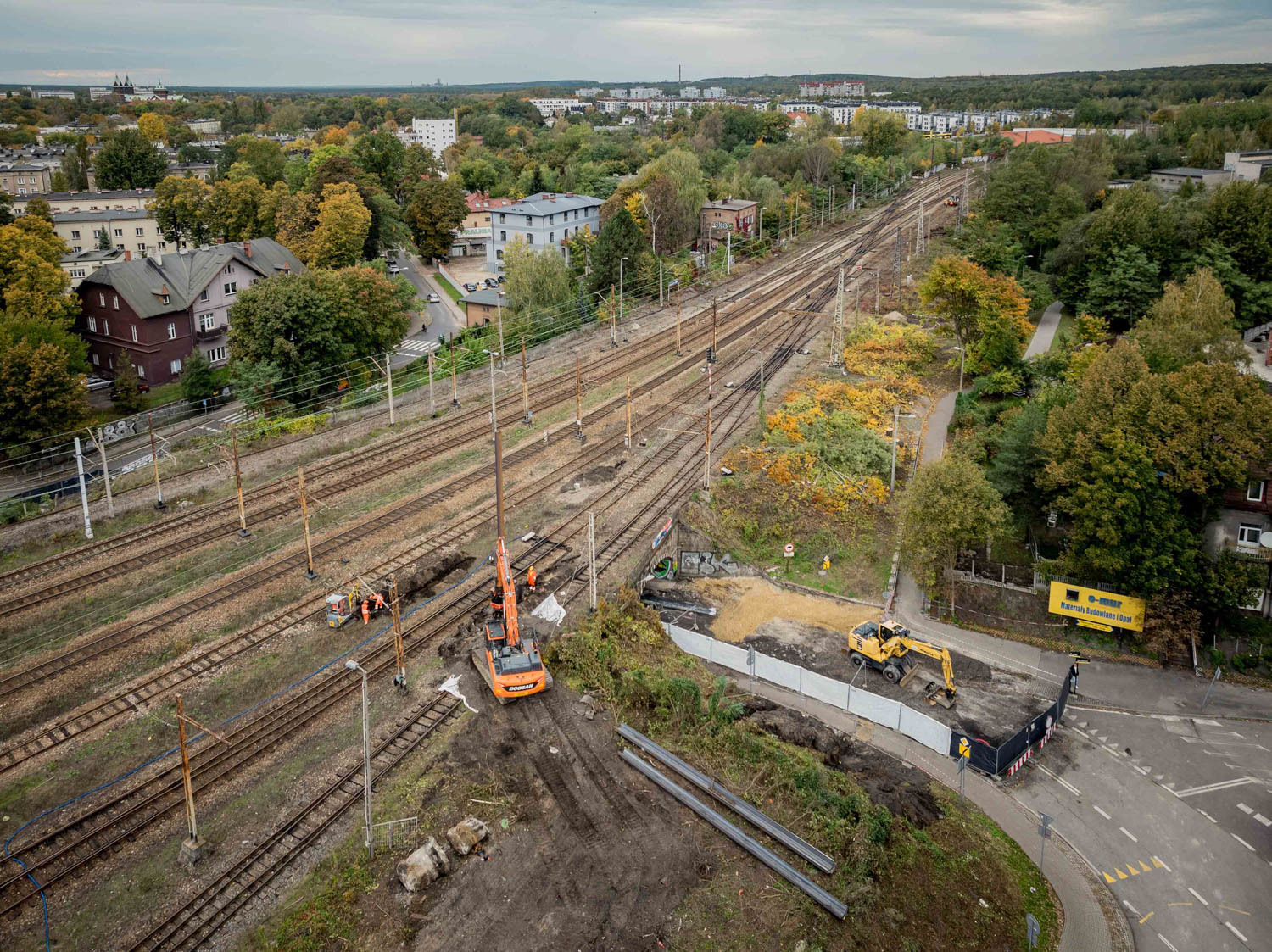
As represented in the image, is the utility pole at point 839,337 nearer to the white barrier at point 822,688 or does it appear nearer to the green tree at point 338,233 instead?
the white barrier at point 822,688

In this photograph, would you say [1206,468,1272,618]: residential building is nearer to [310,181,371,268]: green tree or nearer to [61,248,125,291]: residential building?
[310,181,371,268]: green tree

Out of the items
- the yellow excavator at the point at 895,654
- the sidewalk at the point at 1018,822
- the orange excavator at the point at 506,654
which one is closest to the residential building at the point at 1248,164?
the yellow excavator at the point at 895,654

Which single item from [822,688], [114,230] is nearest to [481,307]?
[114,230]

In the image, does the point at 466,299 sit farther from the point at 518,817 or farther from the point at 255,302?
the point at 518,817

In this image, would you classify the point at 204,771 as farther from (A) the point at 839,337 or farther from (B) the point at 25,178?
(B) the point at 25,178

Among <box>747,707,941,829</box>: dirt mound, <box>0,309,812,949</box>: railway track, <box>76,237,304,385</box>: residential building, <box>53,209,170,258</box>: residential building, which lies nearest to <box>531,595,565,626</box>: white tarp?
<box>0,309,812,949</box>: railway track
